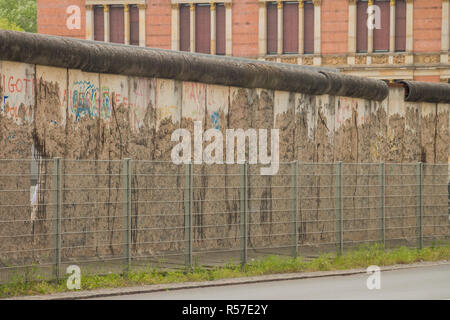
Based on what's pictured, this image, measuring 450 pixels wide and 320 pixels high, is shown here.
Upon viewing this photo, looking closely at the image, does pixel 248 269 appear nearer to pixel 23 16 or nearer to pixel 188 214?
pixel 188 214

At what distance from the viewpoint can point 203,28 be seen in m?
53.1

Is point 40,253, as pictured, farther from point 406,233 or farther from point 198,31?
point 198,31

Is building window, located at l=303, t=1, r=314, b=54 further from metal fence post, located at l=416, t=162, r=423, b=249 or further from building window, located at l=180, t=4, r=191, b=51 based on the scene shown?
metal fence post, located at l=416, t=162, r=423, b=249

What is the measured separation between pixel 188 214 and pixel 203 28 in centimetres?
4165

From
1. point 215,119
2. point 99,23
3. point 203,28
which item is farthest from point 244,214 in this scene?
point 99,23

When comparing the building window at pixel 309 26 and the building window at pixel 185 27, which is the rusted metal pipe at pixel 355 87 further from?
the building window at pixel 185 27

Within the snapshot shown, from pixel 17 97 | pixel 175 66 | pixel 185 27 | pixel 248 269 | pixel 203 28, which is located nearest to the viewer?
pixel 17 97

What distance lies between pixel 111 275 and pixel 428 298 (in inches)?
139

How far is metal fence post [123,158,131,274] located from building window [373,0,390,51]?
132 ft

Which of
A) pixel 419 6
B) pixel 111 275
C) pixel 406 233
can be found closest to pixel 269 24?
pixel 419 6

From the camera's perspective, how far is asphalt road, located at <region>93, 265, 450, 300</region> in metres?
10.4

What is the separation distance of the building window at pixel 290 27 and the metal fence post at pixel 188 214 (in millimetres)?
39881

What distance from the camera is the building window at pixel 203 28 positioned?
52625mm

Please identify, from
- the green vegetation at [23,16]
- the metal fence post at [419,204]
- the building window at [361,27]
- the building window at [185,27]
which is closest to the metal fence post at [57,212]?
the metal fence post at [419,204]
